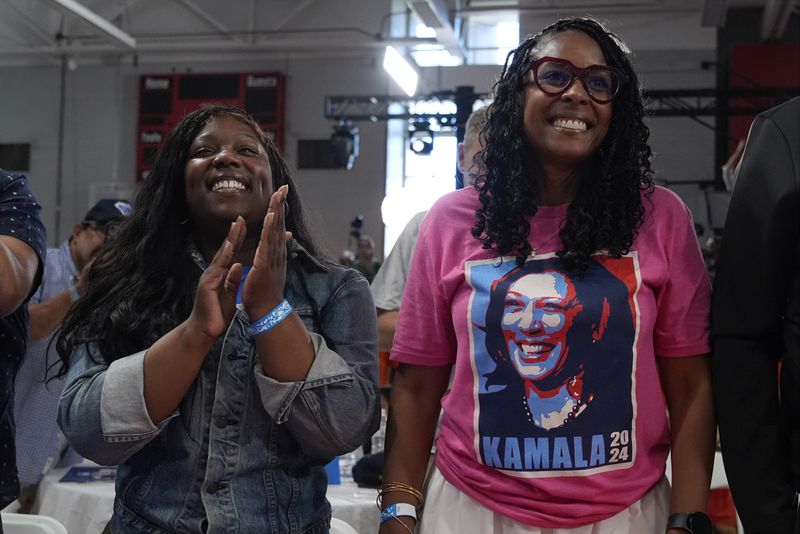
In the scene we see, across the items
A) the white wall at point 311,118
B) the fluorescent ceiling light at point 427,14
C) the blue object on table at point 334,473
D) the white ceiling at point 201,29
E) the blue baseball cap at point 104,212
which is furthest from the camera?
the white ceiling at point 201,29

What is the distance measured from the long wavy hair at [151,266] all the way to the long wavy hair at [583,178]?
1.18 ft

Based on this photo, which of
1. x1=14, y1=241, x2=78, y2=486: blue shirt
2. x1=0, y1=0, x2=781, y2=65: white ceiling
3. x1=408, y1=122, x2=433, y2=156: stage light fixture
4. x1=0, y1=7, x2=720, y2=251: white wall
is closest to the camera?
x1=14, y1=241, x2=78, y2=486: blue shirt

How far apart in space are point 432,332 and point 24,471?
1846 mm

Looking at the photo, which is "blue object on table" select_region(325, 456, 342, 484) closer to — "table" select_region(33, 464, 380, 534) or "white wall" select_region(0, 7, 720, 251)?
"table" select_region(33, 464, 380, 534)

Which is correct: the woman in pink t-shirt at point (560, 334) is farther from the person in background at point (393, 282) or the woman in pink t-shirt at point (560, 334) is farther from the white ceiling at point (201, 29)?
the white ceiling at point (201, 29)

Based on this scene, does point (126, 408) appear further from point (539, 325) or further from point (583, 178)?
point (583, 178)

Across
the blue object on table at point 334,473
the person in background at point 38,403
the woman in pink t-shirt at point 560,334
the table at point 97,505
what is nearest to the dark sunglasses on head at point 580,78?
the woman in pink t-shirt at point 560,334

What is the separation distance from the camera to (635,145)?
157 centimetres

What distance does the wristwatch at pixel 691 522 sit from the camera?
140 cm

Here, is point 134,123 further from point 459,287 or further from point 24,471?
point 459,287

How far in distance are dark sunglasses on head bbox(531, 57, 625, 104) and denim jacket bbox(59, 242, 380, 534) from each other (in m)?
0.50

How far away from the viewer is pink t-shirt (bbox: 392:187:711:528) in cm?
143

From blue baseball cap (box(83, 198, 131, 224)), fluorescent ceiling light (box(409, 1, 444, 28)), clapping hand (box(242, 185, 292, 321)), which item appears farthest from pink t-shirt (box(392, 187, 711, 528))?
fluorescent ceiling light (box(409, 1, 444, 28))

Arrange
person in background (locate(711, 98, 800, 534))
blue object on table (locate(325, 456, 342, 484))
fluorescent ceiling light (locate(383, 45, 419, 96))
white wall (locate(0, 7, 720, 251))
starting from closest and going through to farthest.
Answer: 1. person in background (locate(711, 98, 800, 534))
2. blue object on table (locate(325, 456, 342, 484))
3. fluorescent ceiling light (locate(383, 45, 419, 96))
4. white wall (locate(0, 7, 720, 251))
